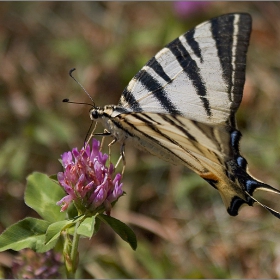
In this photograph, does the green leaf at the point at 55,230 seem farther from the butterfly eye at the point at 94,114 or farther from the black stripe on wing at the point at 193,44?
the black stripe on wing at the point at 193,44

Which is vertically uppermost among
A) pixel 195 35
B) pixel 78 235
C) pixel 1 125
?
pixel 195 35

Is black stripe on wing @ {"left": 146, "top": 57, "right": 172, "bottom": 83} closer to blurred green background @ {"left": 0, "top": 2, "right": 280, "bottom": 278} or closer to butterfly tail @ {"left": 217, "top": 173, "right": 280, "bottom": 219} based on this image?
butterfly tail @ {"left": 217, "top": 173, "right": 280, "bottom": 219}

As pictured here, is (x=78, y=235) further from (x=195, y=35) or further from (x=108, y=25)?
(x=108, y=25)

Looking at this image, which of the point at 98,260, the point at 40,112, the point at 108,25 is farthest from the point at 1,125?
the point at 108,25

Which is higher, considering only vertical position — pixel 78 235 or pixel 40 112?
pixel 78 235

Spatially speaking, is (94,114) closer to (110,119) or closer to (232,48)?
(110,119)

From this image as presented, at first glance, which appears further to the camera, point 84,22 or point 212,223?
point 84,22
